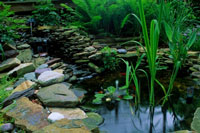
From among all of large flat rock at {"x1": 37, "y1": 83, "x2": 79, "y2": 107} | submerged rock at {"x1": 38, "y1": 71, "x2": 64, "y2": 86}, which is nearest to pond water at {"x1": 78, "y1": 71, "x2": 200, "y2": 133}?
large flat rock at {"x1": 37, "y1": 83, "x2": 79, "y2": 107}

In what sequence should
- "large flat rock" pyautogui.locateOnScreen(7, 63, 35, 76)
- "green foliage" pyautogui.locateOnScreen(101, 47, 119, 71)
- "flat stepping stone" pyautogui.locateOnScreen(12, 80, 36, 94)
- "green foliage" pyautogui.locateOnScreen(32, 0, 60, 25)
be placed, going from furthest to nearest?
"green foliage" pyautogui.locateOnScreen(32, 0, 60, 25)
"green foliage" pyautogui.locateOnScreen(101, 47, 119, 71)
"large flat rock" pyautogui.locateOnScreen(7, 63, 35, 76)
"flat stepping stone" pyautogui.locateOnScreen(12, 80, 36, 94)

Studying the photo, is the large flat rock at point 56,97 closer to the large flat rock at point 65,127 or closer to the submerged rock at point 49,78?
the submerged rock at point 49,78

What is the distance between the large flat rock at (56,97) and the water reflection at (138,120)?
43 centimetres

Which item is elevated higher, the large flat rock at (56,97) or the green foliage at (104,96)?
the large flat rock at (56,97)

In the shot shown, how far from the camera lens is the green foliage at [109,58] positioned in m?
3.72

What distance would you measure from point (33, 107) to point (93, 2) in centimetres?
326

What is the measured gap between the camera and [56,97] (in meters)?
2.41

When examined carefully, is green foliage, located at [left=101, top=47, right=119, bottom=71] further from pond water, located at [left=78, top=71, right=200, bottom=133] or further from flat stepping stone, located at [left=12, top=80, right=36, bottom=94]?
flat stepping stone, located at [left=12, top=80, right=36, bottom=94]

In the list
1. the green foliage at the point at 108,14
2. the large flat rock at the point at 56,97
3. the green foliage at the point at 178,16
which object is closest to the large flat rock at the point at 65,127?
the large flat rock at the point at 56,97

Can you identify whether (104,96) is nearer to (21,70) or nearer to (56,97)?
(56,97)

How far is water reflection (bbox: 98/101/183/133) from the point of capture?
2164 mm

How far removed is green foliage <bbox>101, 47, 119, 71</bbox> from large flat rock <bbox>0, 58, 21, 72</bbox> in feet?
5.41

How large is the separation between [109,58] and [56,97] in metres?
1.64

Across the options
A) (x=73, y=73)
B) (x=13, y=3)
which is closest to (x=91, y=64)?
(x=73, y=73)
